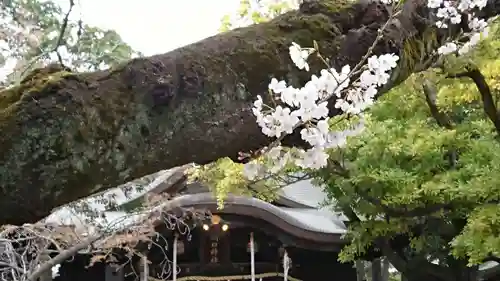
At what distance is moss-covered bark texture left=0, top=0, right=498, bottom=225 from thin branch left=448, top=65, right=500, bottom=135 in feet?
11.1

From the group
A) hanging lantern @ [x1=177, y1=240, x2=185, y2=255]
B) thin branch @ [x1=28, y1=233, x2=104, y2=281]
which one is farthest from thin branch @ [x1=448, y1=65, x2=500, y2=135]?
hanging lantern @ [x1=177, y1=240, x2=185, y2=255]

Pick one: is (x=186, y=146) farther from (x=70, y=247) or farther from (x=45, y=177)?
(x=70, y=247)

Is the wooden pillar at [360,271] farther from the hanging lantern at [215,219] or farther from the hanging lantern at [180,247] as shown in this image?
the hanging lantern at [215,219]

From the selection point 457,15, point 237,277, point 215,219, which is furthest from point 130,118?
point 237,277

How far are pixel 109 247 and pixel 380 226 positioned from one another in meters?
4.04

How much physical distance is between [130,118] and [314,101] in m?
0.50

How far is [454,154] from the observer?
25.0 ft

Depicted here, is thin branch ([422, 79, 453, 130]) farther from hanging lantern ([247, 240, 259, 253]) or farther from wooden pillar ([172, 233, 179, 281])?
wooden pillar ([172, 233, 179, 281])

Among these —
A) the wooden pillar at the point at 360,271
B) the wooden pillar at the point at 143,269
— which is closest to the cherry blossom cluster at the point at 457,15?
the wooden pillar at the point at 143,269

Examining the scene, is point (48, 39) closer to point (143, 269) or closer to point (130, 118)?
point (143, 269)

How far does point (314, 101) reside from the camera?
1.56 m

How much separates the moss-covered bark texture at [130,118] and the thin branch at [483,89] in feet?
11.1

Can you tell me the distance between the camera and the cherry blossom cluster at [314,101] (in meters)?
1.50

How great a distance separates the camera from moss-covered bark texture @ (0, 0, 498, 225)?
1221mm
